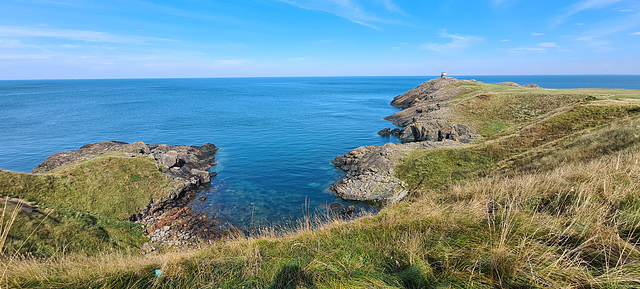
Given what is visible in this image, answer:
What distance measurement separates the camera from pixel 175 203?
82.9ft

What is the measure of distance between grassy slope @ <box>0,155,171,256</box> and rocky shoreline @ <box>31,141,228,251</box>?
854 mm

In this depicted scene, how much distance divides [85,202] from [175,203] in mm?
6271

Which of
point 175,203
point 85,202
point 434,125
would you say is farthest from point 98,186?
point 434,125

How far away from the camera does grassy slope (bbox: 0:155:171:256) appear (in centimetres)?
1528

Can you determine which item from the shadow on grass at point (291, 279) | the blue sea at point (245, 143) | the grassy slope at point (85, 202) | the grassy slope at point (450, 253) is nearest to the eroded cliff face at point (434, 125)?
the blue sea at point (245, 143)

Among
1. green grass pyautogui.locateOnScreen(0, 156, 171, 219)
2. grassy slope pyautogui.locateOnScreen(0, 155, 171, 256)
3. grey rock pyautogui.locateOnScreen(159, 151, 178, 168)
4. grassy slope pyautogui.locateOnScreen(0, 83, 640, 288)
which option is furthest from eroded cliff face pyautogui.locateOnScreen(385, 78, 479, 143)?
grassy slope pyautogui.locateOnScreen(0, 155, 171, 256)

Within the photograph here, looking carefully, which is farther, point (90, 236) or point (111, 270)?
point (90, 236)

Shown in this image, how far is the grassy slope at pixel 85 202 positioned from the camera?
50.1 ft

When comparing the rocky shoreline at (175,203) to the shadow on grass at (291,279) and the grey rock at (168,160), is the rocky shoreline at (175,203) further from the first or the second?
the shadow on grass at (291,279)

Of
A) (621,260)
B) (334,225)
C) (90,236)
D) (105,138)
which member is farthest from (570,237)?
(105,138)

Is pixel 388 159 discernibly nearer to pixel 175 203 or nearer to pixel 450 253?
pixel 175 203

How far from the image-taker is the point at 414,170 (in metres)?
28.4

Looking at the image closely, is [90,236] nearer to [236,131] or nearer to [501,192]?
[501,192]

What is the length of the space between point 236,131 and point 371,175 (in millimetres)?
37287
